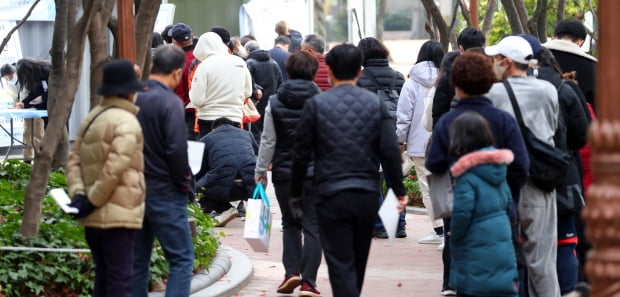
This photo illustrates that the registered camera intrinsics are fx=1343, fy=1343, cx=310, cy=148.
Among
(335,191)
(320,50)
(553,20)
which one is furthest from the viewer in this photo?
(553,20)

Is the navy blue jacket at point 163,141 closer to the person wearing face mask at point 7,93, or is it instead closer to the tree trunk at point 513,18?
the tree trunk at point 513,18

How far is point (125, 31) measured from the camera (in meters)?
9.59

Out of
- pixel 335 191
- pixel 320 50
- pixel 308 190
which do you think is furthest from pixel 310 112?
pixel 320 50

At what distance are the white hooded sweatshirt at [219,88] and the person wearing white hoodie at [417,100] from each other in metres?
2.21

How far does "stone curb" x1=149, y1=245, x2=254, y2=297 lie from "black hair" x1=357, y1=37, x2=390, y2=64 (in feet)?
7.24

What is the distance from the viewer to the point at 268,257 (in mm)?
11852

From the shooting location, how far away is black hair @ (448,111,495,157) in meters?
7.25

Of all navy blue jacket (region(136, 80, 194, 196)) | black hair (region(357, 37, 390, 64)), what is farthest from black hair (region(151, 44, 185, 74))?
black hair (region(357, 37, 390, 64))

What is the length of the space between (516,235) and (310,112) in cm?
141

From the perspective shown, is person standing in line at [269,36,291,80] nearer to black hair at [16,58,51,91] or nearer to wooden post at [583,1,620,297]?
black hair at [16,58,51,91]

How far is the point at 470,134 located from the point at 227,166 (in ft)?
19.7

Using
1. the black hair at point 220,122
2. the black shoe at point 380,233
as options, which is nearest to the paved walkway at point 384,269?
the black shoe at point 380,233

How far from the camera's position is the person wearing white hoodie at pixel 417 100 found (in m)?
11.9

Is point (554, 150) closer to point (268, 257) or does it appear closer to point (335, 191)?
point (335, 191)
